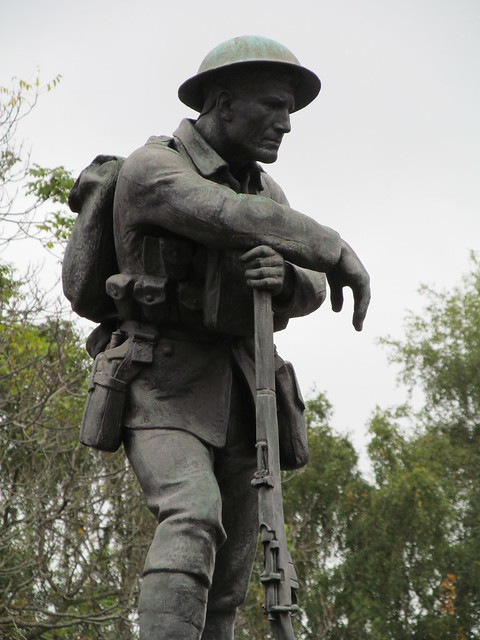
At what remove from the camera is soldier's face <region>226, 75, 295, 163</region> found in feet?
19.7

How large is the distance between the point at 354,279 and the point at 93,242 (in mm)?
1173

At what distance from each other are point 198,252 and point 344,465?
85.4 feet

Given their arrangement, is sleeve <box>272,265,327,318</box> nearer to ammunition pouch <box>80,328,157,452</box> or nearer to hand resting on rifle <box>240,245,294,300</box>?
hand resting on rifle <box>240,245,294,300</box>

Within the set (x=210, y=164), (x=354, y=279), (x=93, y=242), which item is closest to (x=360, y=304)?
(x=354, y=279)

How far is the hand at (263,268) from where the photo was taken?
5730mm

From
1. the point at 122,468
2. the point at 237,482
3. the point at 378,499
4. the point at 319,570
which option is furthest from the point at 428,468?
the point at 237,482

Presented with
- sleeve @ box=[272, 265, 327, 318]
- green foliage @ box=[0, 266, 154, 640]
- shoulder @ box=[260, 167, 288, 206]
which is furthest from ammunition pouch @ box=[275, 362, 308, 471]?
green foliage @ box=[0, 266, 154, 640]

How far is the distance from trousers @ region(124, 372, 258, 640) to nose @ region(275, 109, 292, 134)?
3.66 ft

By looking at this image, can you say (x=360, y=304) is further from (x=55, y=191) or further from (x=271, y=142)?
(x=55, y=191)

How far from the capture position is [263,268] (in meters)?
5.73

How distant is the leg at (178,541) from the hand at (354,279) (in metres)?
0.97

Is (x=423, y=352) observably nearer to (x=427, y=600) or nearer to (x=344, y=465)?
(x=344, y=465)

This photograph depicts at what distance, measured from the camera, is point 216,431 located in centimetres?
596

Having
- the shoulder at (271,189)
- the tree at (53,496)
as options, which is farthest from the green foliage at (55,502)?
the shoulder at (271,189)
